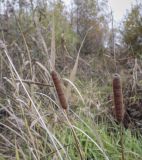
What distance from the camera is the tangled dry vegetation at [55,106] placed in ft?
3.72

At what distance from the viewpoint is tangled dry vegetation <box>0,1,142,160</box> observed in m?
1.13

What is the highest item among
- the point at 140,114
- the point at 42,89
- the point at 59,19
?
the point at 59,19

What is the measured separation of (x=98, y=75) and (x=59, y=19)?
2.53 meters

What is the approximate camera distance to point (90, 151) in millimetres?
2240

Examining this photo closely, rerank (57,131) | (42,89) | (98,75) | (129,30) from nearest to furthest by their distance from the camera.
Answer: (57,131) < (42,89) < (98,75) < (129,30)

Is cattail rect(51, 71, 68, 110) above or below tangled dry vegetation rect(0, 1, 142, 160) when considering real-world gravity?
above

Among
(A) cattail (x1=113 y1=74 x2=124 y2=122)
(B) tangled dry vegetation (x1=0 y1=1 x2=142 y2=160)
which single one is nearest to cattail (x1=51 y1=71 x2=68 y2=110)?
(B) tangled dry vegetation (x1=0 y1=1 x2=142 y2=160)

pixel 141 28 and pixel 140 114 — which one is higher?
pixel 141 28

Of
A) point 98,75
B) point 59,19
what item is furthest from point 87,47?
point 98,75

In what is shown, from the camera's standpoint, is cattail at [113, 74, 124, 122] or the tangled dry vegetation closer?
cattail at [113, 74, 124, 122]

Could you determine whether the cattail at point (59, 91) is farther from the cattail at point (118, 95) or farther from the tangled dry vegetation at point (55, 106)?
the cattail at point (118, 95)

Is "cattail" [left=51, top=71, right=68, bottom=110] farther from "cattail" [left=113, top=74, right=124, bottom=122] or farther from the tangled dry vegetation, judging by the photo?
"cattail" [left=113, top=74, right=124, bottom=122]

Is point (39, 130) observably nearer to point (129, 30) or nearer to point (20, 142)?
point (20, 142)

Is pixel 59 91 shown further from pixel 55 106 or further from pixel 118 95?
pixel 55 106
